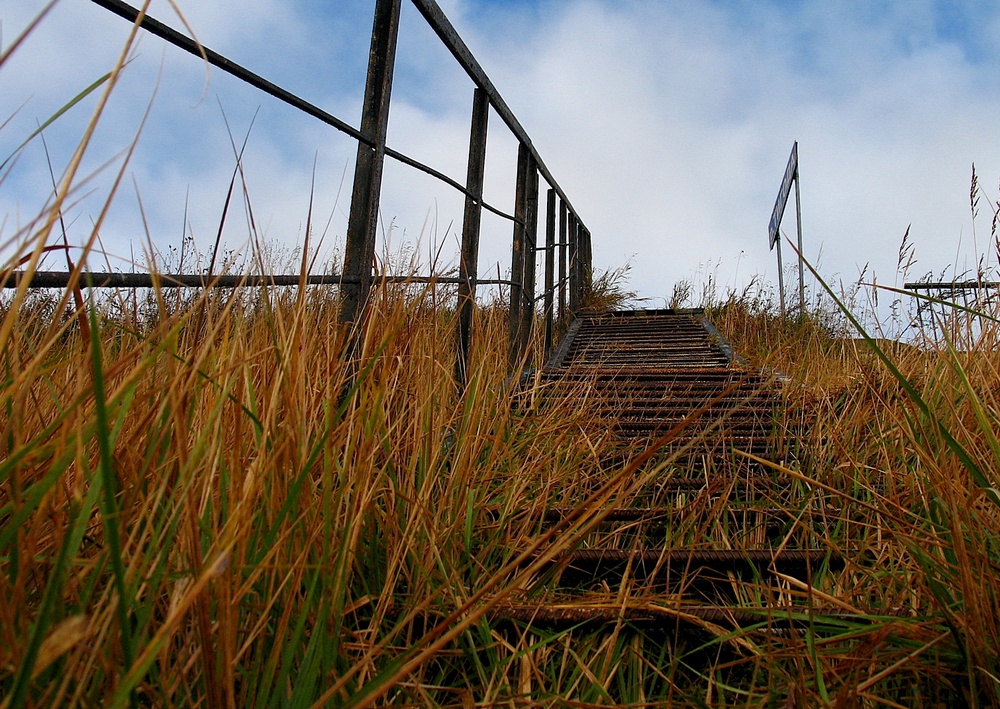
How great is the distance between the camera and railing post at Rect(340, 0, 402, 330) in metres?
2.25

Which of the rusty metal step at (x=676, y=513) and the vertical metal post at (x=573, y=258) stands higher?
the vertical metal post at (x=573, y=258)

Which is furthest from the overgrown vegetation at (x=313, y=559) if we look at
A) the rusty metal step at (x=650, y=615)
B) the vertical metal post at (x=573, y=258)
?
the vertical metal post at (x=573, y=258)

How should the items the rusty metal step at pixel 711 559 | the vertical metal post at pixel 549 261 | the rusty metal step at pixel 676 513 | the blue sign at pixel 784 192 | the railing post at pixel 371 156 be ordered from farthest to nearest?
the blue sign at pixel 784 192, the vertical metal post at pixel 549 261, the railing post at pixel 371 156, the rusty metal step at pixel 676 513, the rusty metal step at pixel 711 559

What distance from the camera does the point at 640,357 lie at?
5207mm

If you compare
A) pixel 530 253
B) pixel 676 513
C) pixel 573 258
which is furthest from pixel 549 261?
pixel 676 513

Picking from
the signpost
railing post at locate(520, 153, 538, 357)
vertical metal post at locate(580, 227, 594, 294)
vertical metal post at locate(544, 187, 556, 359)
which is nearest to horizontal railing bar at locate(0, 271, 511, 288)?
railing post at locate(520, 153, 538, 357)

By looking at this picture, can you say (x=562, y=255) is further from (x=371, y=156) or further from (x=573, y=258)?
(x=371, y=156)

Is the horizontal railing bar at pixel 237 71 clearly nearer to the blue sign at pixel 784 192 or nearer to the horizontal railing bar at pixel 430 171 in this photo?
the horizontal railing bar at pixel 430 171

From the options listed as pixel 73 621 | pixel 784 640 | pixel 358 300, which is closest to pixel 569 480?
pixel 358 300

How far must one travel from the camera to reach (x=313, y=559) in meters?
0.97

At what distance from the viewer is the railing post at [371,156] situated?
7.38 ft

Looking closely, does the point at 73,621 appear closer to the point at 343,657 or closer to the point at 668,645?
the point at 343,657

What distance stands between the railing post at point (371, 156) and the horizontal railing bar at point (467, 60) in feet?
1.11

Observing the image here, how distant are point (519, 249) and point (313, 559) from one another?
139 inches
